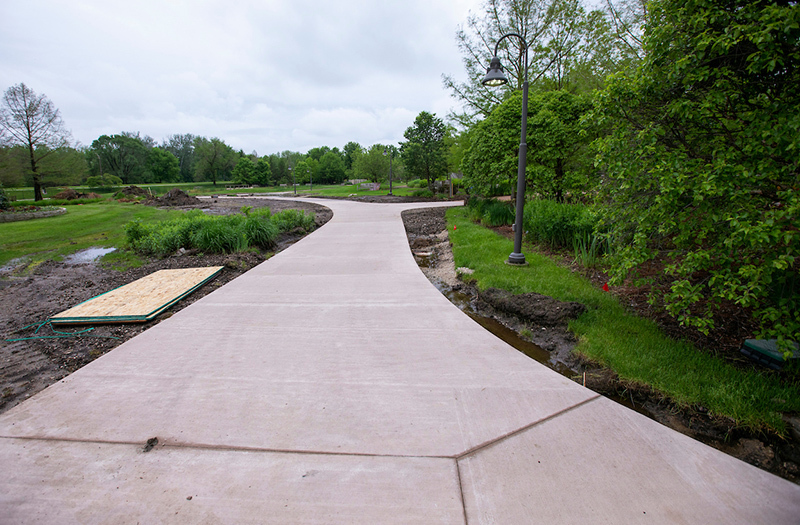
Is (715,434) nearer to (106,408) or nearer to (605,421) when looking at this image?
(605,421)

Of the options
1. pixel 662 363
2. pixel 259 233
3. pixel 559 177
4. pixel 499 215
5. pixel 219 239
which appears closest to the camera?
pixel 662 363

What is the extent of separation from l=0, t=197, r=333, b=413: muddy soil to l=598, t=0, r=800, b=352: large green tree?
551 centimetres

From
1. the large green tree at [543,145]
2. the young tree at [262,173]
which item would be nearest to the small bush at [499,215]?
the large green tree at [543,145]

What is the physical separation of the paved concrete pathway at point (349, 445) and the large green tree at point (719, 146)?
131 cm

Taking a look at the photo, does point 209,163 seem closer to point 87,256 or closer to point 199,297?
point 87,256

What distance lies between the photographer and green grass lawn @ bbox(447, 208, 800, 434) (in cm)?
263

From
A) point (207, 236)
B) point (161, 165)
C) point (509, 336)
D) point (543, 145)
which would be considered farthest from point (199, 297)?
point (161, 165)

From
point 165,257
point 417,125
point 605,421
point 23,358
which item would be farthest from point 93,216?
point 417,125

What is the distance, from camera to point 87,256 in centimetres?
884

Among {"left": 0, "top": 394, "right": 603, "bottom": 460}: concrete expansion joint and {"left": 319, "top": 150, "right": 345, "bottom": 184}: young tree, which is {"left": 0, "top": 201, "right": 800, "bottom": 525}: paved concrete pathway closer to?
{"left": 0, "top": 394, "right": 603, "bottom": 460}: concrete expansion joint

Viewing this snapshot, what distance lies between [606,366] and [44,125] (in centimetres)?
4013

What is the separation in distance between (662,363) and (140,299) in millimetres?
6577

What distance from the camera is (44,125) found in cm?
2761

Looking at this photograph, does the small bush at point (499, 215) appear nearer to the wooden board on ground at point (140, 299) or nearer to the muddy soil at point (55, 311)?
the muddy soil at point (55, 311)
